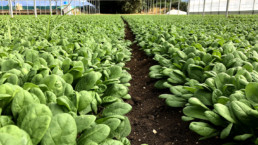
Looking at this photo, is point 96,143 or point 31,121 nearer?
point 31,121

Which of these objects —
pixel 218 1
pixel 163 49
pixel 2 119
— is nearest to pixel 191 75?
pixel 163 49

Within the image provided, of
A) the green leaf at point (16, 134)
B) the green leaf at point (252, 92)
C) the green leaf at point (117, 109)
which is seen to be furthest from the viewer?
the green leaf at point (117, 109)

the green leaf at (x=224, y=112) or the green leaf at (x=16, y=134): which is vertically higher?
the green leaf at (x=16, y=134)

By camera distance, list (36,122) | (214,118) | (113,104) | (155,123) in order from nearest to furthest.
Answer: (36,122), (214,118), (113,104), (155,123)

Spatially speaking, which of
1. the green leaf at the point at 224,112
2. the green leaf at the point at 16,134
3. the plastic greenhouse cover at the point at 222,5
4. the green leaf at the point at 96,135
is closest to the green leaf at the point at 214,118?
the green leaf at the point at 224,112

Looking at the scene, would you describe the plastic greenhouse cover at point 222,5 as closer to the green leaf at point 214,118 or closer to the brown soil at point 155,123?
the brown soil at point 155,123

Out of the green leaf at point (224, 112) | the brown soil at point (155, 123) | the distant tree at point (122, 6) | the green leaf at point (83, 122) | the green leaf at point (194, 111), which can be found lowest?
the brown soil at point (155, 123)

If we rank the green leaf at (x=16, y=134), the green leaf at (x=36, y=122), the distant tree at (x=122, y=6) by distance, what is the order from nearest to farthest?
the green leaf at (x=16, y=134)
the green leaf at (x=36, y=122)
the distant tree at (x=122, y=6)

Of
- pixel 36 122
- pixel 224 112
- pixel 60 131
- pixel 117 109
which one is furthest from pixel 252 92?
pixel 36 122

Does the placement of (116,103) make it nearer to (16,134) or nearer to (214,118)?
(214,118)

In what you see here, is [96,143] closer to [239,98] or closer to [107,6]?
[239,98]

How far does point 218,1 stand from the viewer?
113ft

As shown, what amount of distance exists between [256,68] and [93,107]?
207cm

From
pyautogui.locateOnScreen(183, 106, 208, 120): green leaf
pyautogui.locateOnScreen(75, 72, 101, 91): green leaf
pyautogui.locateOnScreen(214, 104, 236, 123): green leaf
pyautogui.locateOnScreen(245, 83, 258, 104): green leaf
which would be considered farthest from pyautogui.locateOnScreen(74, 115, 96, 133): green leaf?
pyautogui.locateOnScreen(245, 83, 258, 104): green leaf
